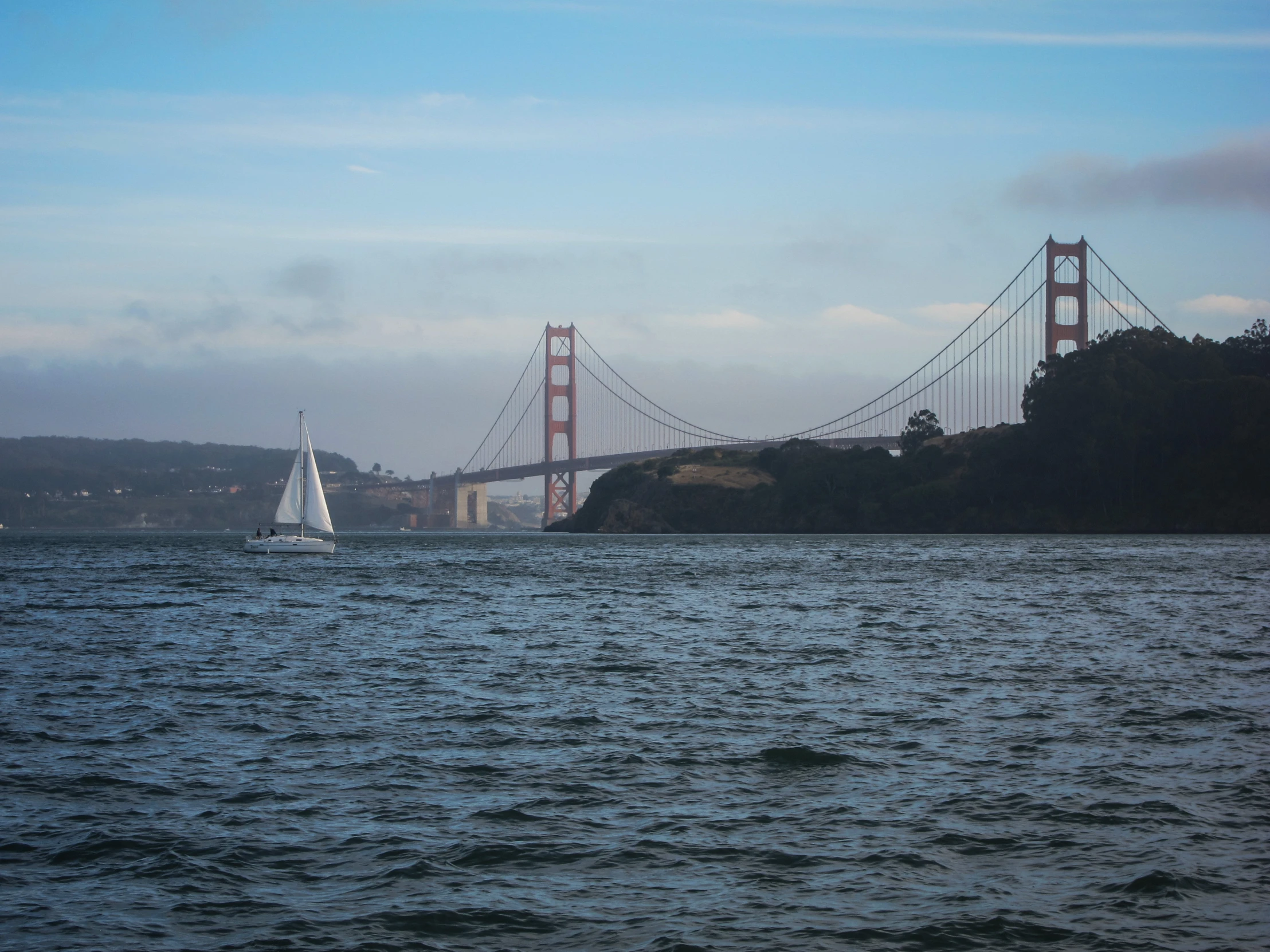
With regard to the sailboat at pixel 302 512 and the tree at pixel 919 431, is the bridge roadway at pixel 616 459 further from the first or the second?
the sailboat at pixel 302 512

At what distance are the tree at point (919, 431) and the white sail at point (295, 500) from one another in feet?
209

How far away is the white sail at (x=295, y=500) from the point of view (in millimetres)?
72875

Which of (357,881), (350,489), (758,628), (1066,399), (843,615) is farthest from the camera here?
(350,489)

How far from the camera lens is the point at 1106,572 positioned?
45844mm

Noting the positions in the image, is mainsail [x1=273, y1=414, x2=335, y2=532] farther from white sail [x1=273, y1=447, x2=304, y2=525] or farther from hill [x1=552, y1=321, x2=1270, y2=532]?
hill [x1=552, y1=321, x2=1270, y2=532]

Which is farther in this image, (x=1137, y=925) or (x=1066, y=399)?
(x=1066, y=399)

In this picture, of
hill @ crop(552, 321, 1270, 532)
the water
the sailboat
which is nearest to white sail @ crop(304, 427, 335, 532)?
the sailboat

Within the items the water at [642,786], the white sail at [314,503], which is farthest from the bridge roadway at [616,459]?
the water at [642,786]

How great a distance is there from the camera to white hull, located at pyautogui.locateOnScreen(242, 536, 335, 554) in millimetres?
69812

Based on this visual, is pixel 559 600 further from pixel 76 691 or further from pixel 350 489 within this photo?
pixel 350 489

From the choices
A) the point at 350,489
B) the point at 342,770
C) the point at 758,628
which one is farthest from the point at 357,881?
the point at 350,489

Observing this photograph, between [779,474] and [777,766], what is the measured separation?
11168 centimetres

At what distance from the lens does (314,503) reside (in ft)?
243

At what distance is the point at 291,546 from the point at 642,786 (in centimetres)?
6210
